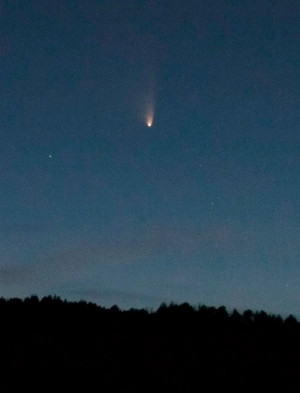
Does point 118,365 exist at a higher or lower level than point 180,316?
lower

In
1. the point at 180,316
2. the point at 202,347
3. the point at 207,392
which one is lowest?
the point at 207,392

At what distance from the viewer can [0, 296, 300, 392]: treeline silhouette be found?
19734 millimetres

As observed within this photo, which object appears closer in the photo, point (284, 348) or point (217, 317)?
point (284, 348)

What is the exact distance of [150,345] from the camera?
2414 centimetres

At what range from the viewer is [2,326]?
27.0 metres

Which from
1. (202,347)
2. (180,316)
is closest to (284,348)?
(202,347)

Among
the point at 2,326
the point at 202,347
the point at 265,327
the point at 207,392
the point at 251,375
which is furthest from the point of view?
the point at 265,327

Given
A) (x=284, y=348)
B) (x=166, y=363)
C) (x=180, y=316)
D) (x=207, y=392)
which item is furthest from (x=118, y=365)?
(x=180, y=316)

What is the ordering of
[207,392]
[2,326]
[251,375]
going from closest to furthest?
[207,392], [251,375], [2,326]

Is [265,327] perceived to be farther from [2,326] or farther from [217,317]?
[2,326]

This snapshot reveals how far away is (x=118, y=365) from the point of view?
20.8m

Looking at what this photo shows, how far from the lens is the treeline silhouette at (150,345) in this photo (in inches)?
777

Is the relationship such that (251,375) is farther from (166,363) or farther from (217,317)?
(217,317)

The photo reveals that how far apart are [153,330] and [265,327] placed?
484 centimetres
